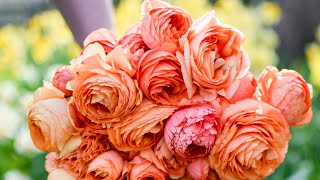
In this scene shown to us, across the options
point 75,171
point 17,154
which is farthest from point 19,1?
point 75,171

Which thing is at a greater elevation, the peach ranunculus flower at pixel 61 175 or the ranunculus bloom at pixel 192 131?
the ranunculus bloom at pixel 192 131

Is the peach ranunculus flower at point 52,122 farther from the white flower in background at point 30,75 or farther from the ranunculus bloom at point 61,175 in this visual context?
the white flower in background at point 30,75

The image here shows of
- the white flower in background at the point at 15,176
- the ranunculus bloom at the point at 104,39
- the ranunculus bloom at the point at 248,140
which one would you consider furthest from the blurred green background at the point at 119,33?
the ranunculus bloom at the point at 248,140

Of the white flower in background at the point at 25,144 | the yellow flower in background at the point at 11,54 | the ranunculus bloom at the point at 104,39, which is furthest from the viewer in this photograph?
the yellow flower in background at the point at 11,54

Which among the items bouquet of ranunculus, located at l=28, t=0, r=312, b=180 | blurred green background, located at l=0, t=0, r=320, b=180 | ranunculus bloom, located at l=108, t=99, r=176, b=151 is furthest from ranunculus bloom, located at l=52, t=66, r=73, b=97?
blurred green background, located at l=0, t=0, r=320, b=180

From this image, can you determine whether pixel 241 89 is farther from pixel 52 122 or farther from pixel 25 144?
pixel 25 144

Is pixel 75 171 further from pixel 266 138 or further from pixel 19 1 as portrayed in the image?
pixel 19 1

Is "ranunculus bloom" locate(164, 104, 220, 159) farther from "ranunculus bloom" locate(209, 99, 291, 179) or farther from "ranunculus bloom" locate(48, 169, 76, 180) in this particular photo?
"ranunculus bloom" locate(48, 169, 76, 180)
